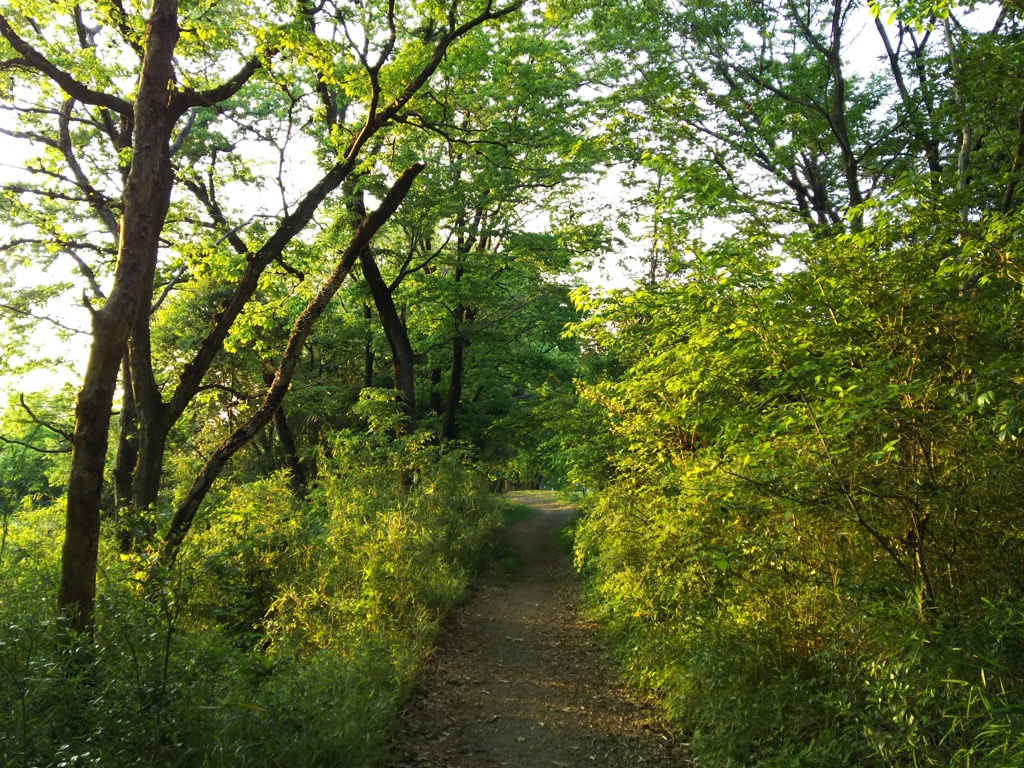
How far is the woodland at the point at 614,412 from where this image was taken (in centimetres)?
333

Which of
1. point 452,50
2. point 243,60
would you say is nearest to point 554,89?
point 452,50

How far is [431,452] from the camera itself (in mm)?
13031

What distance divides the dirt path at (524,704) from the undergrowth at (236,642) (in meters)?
0.39

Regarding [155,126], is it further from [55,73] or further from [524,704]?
[524,704]

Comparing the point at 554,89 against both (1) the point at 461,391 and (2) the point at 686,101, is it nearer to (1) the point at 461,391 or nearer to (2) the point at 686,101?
(2) the point at 686,101

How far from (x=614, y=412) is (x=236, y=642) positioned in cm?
512

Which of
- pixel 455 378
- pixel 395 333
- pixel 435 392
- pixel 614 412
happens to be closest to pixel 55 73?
pixel 614 412

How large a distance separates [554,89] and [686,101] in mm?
4678

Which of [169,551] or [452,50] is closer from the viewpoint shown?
[169,551]

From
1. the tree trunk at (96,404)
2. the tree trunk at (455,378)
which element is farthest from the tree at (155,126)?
the tree trunk at (455,378)

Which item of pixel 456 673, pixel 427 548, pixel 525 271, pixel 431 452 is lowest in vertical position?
pixel 456 673

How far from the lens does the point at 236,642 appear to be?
546cm

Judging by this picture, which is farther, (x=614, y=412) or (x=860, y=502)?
(x=614, y=412)

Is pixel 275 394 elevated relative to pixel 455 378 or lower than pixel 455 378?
lower
